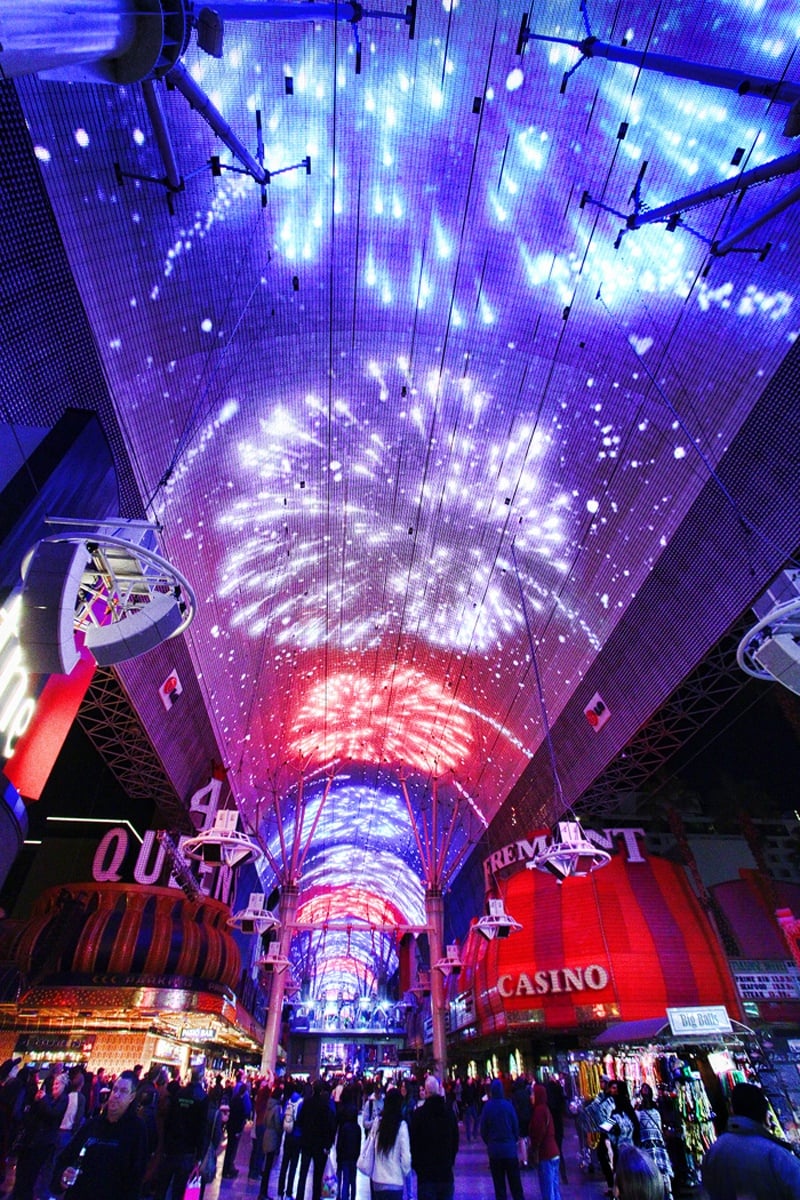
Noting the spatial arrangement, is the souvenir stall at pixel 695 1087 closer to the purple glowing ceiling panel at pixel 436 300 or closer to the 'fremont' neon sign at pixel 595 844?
→ the purple glowing ceiling panel at pixel 436 300

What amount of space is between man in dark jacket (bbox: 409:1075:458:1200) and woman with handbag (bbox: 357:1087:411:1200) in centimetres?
12

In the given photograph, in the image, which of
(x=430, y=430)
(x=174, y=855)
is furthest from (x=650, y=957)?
(x=430, y=430)

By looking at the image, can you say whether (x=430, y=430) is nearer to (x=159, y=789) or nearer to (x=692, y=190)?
(x=692, y=190)

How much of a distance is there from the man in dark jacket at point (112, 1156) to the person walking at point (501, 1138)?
369 cm

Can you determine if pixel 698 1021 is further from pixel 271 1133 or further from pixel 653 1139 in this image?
pixel 271 1133

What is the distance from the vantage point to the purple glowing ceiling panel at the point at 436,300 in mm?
9172

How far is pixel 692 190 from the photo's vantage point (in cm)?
1023

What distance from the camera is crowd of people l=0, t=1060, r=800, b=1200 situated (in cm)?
272

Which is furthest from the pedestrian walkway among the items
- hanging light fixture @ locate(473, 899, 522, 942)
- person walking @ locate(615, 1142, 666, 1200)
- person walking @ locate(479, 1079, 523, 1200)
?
person walking @ locate(615, 1142, 666, 1200)

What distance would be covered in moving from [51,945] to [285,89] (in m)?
21.2

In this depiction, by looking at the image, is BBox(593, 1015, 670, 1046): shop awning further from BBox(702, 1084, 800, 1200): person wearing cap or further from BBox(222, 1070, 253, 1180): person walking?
BBox(702, 1084, 800, 1200): person wearing cap

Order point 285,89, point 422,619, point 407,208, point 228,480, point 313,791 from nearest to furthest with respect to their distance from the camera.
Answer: point 285,89 → point 407,208 → point 228,480 → point 422,619 → point 313,791

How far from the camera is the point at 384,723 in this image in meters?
31.5

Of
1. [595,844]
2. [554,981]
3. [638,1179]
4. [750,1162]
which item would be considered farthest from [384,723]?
[750,1162]
